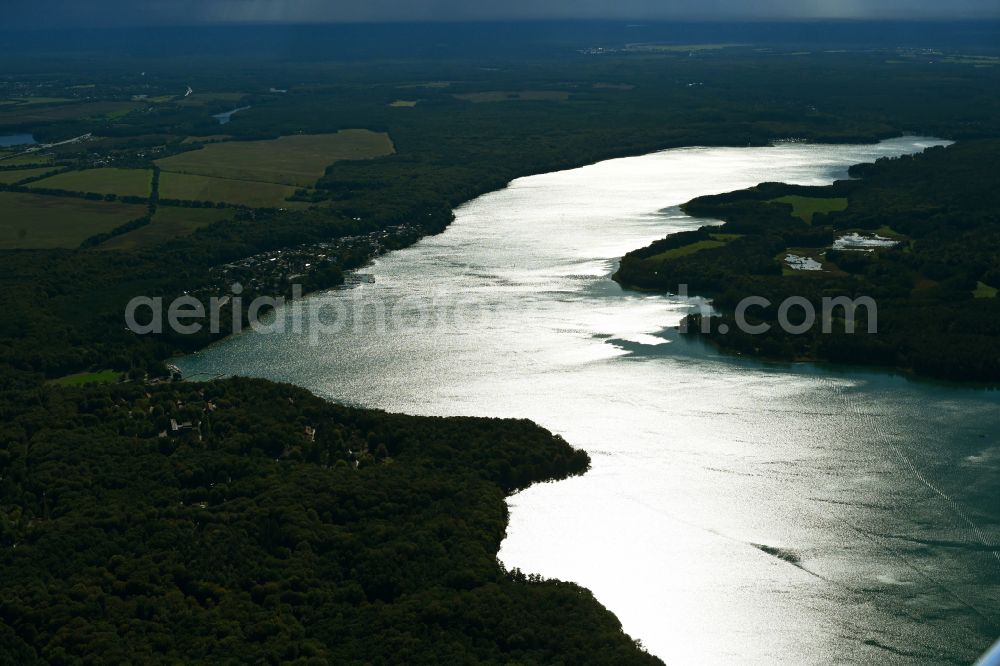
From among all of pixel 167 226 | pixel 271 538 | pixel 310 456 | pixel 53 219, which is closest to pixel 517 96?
pixel 167 226

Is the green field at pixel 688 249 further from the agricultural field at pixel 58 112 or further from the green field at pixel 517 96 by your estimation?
the agricultural field at pixel 58 112

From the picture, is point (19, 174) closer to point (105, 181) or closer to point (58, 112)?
point (105, 181)

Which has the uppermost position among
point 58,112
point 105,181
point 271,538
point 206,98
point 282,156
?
point 206,98

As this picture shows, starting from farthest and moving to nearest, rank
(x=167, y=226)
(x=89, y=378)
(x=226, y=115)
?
(x=226, y=115) → (x=167, y=226) → (x=89, y=378)

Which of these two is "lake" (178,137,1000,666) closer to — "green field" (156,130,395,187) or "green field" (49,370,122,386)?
"green field" (49,370,122,386)

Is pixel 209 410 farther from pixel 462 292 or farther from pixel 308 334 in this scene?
pixel 462 292

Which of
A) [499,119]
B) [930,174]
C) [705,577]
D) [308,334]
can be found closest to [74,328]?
[308,334]

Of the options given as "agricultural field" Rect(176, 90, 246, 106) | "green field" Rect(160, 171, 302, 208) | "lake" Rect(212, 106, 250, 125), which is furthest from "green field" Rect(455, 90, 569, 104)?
"green field" Rect(160, 171, 302, 208)
